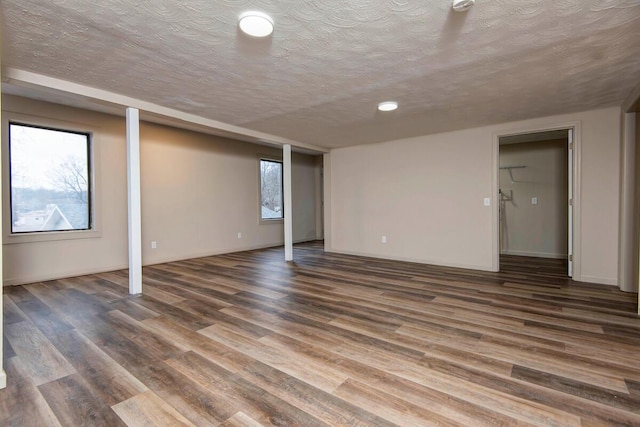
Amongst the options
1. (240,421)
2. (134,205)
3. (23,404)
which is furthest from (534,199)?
(23,404)

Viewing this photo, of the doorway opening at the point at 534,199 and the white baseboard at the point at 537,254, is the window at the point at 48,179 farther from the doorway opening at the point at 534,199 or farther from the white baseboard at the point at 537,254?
the white baseboard at the point at 537,254

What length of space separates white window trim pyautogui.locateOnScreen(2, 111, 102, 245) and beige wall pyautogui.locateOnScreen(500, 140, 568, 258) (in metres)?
7.31

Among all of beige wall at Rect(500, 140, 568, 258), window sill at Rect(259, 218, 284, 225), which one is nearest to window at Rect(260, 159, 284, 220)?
window sill at Rect(259, 218, 284, 225)

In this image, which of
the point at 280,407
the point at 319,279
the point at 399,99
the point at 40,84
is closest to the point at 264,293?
the point at 319,279

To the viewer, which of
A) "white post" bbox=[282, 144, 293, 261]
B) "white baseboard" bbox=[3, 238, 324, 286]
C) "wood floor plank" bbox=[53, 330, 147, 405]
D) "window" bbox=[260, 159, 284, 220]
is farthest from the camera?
"window" bbox=[260, 159, 284, 220]

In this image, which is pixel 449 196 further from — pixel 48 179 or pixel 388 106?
pixel 48 179

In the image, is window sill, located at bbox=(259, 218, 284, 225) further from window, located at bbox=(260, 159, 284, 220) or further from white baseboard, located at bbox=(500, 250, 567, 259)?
white baseboard, located at bbox=(500, 250, 567, 259)

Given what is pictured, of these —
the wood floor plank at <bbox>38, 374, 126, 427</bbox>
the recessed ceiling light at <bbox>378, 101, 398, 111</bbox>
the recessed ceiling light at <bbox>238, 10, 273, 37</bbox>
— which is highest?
the recessed ceiling light at <bbox>378, 101, 398, 111</bbox>

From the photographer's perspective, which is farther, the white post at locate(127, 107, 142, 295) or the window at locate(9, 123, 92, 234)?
the window at locate(9, 123, 92, 234)

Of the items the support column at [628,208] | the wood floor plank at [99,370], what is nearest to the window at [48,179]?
the wood floor plank at [99,370]

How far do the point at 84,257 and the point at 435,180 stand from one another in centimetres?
560

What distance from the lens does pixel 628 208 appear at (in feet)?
11.9

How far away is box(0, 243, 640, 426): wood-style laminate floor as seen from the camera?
158cm

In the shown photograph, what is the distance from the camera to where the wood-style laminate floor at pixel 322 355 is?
1.58m
